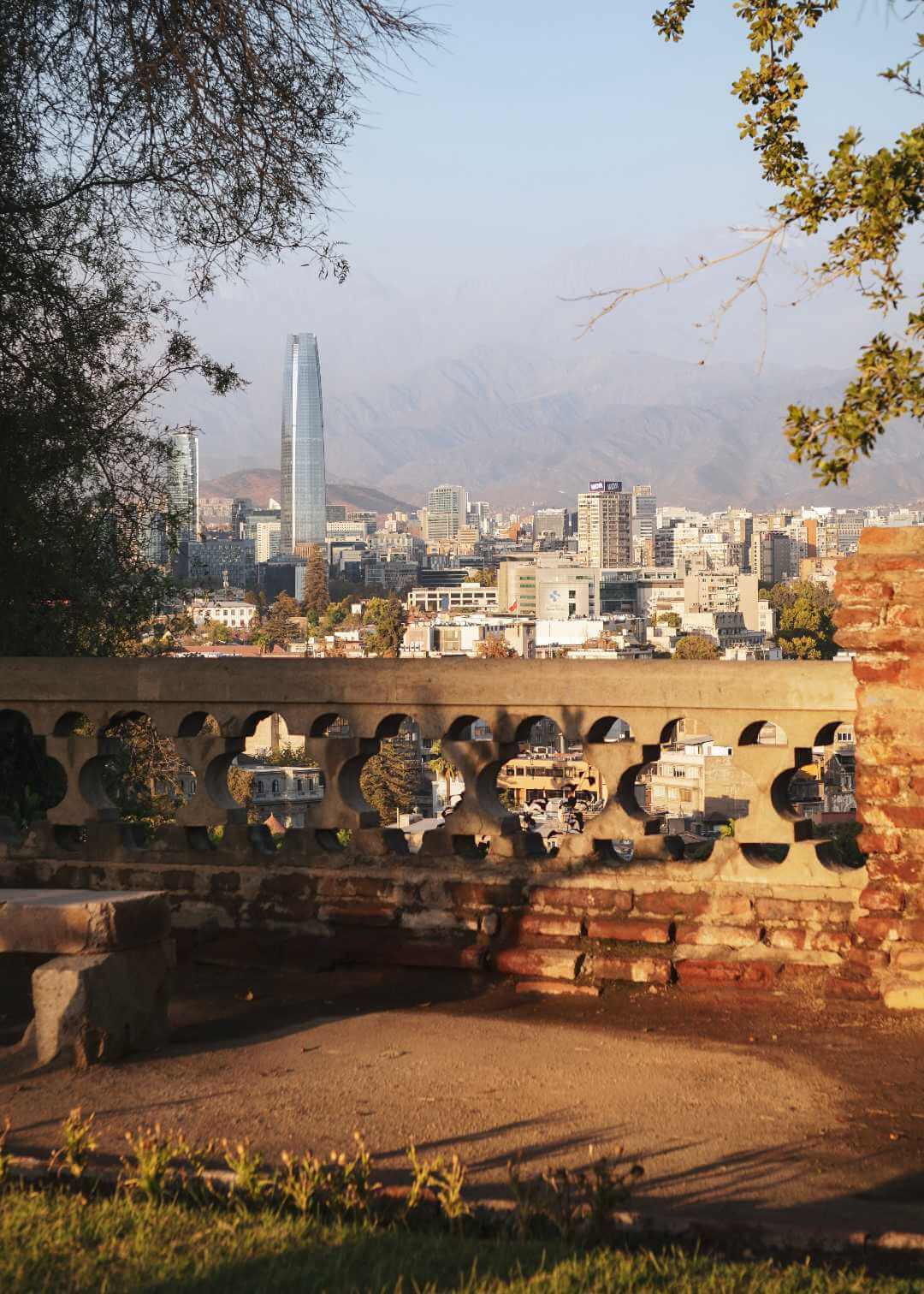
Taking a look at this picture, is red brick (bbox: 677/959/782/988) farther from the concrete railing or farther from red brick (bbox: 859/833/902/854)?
red brick (bbox: 859/833/902/854)

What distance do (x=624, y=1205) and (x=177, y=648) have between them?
50.1ft

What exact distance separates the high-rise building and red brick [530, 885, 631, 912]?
5.85 m

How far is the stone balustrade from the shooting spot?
209 inches

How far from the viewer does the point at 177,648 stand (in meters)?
18.1

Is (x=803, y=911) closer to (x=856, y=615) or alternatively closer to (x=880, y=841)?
(x=880, y=841)

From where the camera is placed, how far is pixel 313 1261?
2963 mm

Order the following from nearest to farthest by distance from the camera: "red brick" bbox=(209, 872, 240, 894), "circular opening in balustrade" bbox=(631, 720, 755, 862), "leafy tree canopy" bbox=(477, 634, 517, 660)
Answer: "red brick" bbox=(209, 872, 240, 894) < "circular opening in balustrade" bbox=(631, 720, 755, 862) < "leafy tree canopy" bbox=(477, 634, 517, 660)

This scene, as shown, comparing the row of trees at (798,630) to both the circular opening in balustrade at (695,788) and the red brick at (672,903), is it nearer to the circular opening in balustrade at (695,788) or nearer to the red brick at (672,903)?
the circular opening in balustrade at (695,788)

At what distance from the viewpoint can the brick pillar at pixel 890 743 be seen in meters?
5.00

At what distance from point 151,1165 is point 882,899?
268 cm

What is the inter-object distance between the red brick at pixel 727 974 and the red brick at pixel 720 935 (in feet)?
0.22

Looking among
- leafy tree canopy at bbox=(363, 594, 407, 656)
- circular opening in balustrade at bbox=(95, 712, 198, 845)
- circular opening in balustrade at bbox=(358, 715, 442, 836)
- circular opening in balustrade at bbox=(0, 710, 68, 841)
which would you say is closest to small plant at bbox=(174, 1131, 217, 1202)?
circular opening in balustrade at bbox=(0, 710, 68, 841)

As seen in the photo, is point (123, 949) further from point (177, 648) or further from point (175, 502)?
point (177, 648)

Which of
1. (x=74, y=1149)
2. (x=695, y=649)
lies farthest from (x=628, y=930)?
(x=695, y=649)
